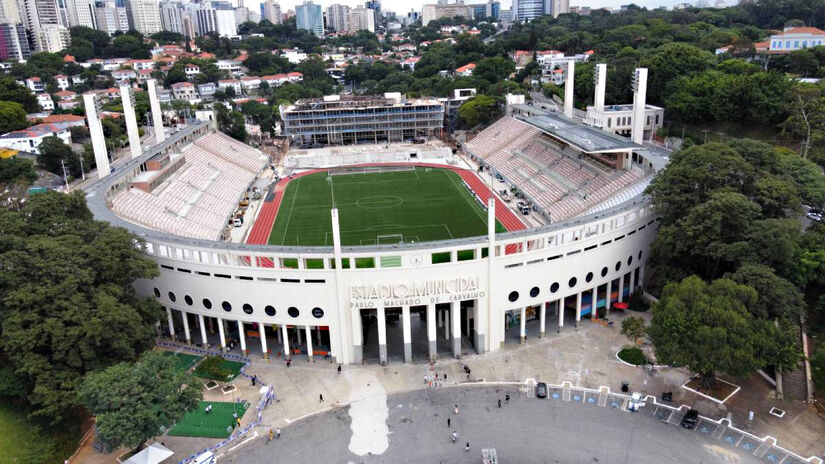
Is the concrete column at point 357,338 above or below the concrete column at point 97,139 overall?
below

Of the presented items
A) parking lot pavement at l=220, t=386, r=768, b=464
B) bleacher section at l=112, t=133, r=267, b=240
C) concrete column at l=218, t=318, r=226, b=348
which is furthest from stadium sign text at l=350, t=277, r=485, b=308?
bleacher section at l=112, t=133, r=267, b=240

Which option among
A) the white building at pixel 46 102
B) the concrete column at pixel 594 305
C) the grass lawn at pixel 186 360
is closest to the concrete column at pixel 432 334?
the concrete column at pixel 594 305

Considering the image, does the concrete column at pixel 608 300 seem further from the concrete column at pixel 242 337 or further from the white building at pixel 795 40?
the white building at pixel 795 40

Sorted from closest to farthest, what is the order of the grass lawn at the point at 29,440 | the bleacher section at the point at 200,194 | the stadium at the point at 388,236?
the grass lawn at the point at 29,440
the stadium at the point at 388,236
the bleacher section at the point at 200,194

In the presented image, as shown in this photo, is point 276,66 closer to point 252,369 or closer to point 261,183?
point 261,183

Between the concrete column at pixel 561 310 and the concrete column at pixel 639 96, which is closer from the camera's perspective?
the concrete column at pixel 561 310

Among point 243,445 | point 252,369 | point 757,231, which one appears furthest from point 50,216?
point 757,231
